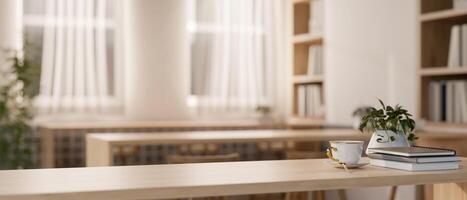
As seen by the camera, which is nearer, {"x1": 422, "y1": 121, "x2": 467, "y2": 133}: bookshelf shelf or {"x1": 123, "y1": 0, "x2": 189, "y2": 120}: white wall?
{"x1": 422, "y1": 121, "x2": 467, "y2": 133}: bookshelf shelf

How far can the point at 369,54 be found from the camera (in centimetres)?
555

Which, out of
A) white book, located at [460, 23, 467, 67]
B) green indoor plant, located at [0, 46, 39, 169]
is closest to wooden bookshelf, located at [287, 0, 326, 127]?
white book, located at [460, 23, 467, 67]

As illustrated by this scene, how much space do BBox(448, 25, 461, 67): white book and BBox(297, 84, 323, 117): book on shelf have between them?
1.72m

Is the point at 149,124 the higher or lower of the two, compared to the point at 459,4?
lower

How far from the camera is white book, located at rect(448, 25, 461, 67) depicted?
15.5 ft

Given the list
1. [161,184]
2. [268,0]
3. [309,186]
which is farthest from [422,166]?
[268,0]

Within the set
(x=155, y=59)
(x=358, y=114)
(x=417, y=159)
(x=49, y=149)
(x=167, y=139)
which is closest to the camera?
(x=417, y=159)

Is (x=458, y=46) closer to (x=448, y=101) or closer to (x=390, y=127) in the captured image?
(x=448, y=101)

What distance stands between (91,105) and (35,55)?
0.62 m

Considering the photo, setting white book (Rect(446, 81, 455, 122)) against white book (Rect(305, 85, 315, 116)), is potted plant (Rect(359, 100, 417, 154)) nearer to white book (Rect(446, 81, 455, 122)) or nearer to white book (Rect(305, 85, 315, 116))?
white book (Rect(446, 81, 455, 122))

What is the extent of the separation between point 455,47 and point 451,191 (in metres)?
2.33

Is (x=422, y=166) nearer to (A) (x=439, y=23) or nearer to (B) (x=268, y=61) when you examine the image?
(A) (x=439, y=23)

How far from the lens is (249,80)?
6582 millimetres

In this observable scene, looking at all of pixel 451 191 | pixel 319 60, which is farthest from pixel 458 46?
pixel 451 191
